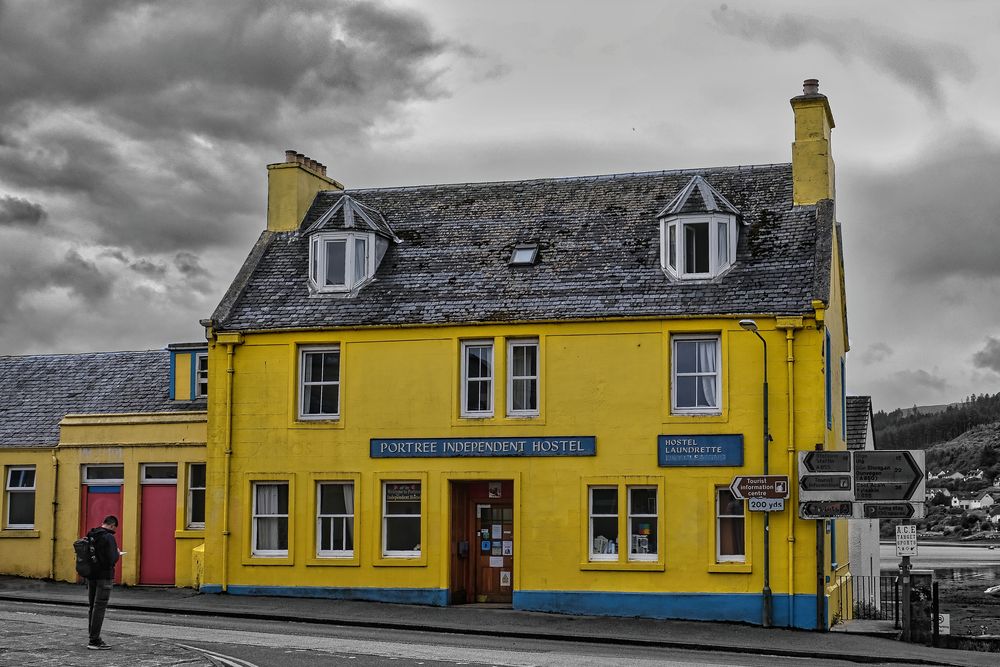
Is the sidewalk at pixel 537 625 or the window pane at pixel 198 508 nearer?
the sidewalk at pixel 537 625

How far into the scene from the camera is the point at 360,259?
28.8 meters

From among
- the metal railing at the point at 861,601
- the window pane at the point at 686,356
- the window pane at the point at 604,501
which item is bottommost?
the metal railing at the point at 861,601

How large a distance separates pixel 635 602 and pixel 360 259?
999 cm

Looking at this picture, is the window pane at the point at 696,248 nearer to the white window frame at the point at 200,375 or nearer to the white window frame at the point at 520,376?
the white window frame at the point at 520,376

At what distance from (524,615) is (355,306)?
25.8 feet

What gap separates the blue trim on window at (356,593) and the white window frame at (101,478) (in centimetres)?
455

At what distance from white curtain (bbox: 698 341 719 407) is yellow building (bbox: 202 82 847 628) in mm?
46

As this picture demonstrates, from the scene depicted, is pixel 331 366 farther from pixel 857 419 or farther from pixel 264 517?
pixel 857 419

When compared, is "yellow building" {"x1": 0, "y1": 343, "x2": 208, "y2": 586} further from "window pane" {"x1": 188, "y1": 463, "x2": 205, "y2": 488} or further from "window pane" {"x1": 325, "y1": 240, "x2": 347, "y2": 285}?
"window pane" {"x1": 325, "y1": 240, "x2": 347, "y2": 285}

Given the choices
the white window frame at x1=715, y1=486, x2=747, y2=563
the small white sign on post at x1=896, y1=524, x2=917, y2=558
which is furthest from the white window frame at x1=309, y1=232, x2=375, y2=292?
the small white sign on post at x1=896, y1=524, x2=917, y2=558

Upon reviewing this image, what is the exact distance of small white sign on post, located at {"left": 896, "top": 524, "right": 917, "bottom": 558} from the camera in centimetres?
2355

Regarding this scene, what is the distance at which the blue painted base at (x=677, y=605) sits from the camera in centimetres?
2428

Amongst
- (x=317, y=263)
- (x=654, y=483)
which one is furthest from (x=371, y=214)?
(x=654, y=483)

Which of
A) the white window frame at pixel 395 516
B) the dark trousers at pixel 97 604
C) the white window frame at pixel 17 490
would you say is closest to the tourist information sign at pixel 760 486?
the white window frame at pixel 395 516
